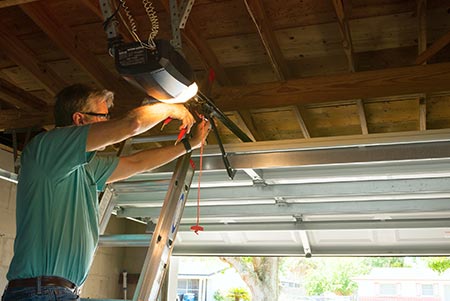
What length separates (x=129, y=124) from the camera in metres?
1.82

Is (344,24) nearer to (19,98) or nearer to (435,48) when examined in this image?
(435,48)

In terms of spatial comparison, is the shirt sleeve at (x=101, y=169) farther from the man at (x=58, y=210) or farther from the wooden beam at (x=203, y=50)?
the wooden beam at (x=203, y=50)

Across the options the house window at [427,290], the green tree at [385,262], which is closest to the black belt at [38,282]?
the house window at [427,290]

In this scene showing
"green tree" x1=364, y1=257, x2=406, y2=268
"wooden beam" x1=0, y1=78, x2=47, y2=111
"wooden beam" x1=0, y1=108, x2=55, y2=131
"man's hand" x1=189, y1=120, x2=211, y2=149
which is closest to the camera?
"man's hand" x1=189, y1=120, x2=211, y2=149

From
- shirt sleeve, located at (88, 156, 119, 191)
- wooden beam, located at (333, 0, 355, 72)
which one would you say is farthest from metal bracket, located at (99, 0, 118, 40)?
wooden beam, located at (333, 0, 355, 72)

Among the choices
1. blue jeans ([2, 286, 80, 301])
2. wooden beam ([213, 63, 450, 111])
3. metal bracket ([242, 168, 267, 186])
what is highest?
wooden beam ([213, 63, 450, 111])

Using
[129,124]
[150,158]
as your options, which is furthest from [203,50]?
[129,124]

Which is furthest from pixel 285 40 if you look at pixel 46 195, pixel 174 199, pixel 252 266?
pixel 252 266

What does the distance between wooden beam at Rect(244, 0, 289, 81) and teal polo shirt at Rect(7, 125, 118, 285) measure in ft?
4.76

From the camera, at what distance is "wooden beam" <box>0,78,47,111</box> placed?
12.1 feet

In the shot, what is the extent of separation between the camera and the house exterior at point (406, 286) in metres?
13.6

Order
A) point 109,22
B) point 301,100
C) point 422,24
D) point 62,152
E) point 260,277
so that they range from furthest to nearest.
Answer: point 260,277
point 301,100
point 422,24
point 109,22
point 62,152

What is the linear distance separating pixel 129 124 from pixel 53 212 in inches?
16.6

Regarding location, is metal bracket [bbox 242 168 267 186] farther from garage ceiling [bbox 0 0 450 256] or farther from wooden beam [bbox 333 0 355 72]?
wooden beam [bbox 333 0 355 72]
